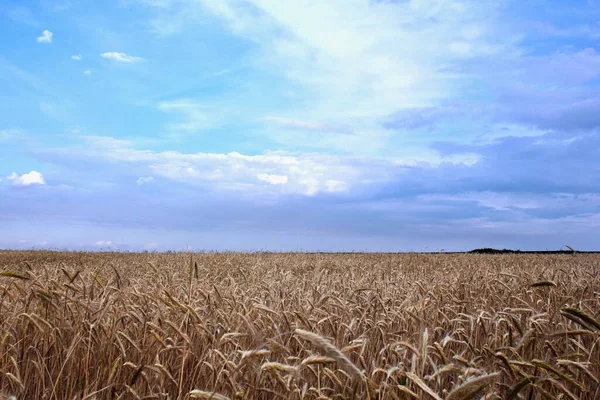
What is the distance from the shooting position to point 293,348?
13.7 ft

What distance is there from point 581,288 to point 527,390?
5888mm

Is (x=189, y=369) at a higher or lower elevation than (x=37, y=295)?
lower

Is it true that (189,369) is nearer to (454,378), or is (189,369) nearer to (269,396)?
(269,396)

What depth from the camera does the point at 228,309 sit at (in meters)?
5.00

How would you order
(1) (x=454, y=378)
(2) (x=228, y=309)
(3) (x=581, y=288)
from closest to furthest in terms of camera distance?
(1) (x=454, y=378) < (2) (x=228, y=309) < (3) (x=581, y=288)

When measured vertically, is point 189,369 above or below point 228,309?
below

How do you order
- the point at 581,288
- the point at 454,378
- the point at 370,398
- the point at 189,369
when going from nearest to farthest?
1. the point at 370,398
2. the point at 454,378
3. the point at 189,369
4. the point at 581,288

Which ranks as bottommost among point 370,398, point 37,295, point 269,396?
point 269,396

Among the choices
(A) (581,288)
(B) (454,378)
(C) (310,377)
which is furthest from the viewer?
(A) (581,288)

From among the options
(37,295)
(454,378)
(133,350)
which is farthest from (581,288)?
(37,295)

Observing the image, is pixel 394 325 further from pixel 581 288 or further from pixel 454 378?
pixel 581 288

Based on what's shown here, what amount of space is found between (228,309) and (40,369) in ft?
6.50

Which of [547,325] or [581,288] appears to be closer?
[547,325]

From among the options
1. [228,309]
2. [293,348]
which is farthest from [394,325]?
[228,309]
